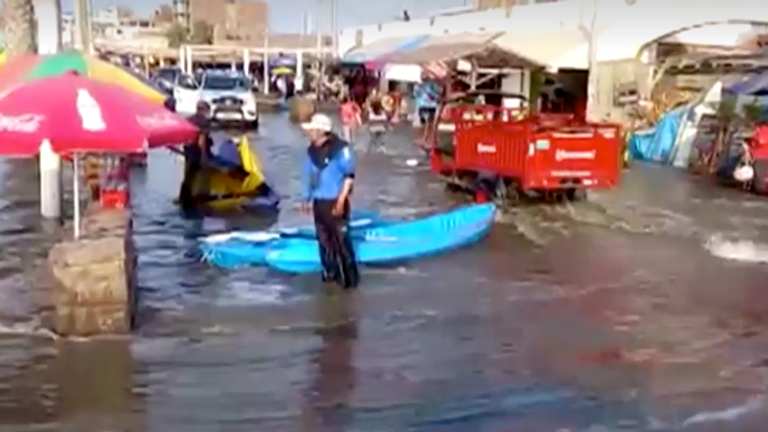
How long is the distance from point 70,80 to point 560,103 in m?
30.0

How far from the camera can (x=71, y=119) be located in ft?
32.4

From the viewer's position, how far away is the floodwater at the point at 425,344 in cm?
798

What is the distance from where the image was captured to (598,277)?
44.0 feet

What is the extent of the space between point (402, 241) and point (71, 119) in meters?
5.27

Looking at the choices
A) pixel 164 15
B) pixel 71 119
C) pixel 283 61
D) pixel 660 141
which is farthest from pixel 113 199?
pixel 164 15

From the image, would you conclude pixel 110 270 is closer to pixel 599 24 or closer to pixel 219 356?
pixel 219 356

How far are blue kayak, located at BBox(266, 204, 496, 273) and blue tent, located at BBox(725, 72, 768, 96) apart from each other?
413 inches

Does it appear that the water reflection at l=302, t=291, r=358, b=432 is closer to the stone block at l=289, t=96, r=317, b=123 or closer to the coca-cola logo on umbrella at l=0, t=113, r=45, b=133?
the coca-cola logo on umbrella at l=0, t=113, r=45, b=133

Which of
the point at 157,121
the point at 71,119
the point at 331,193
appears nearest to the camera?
the point at 71,119

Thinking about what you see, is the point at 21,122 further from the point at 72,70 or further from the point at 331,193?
the point at 72,70

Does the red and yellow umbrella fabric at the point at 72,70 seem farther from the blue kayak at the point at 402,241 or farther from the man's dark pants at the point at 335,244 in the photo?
the man's dark pants at the point at 335,244

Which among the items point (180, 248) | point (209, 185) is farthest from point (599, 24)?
point (180, 248)

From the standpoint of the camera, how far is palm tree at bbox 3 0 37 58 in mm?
22688

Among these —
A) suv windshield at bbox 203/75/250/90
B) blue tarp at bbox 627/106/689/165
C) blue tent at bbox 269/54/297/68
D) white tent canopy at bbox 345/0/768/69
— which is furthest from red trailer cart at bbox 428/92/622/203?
blue tent at bbox 269/54/297/68
